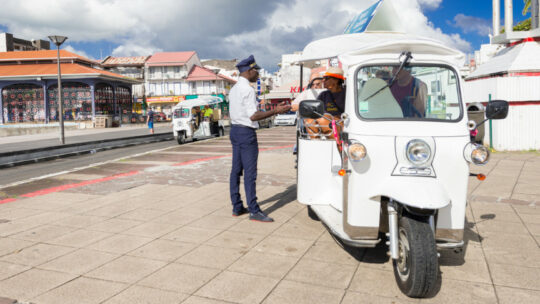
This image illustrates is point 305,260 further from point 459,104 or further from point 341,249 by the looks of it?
point 459,104

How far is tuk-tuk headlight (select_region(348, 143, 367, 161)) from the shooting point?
3.43 meters

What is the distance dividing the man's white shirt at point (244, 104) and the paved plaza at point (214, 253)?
1301mm

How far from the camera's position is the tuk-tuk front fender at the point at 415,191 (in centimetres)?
311

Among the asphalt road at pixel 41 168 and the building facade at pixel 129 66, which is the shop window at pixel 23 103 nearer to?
the building facade at pixel 129 66

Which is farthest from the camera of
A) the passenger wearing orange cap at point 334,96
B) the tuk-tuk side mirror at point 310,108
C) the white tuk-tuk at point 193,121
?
the white tuk-tuk at point 193,121

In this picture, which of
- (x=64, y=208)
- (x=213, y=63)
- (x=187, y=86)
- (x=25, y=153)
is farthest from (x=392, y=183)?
(x=213, y=63)

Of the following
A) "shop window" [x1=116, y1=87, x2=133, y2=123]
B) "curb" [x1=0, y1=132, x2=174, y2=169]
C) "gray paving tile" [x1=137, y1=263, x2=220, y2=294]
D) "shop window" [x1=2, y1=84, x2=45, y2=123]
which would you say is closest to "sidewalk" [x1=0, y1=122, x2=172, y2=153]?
"curb" [x1=0, y1=132, x2=174, y2=169]

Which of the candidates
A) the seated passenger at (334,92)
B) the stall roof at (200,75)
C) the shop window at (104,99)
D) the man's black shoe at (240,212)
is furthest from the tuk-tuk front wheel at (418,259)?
the stall roof at (200,75)

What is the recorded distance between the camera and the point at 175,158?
12.7 meters

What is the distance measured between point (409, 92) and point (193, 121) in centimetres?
1787

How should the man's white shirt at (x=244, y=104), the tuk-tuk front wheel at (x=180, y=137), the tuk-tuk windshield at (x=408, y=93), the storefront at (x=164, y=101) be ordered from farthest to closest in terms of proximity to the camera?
the storefront at (x=164, y=101), the tuk-tuk front wheel at (x=180, y=137), the man's white shirt at (x=244, y=104), the tuk-tuk windshield at (x=408, y=93)

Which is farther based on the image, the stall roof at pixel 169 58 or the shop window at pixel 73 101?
the stall roof at pixel 169 58

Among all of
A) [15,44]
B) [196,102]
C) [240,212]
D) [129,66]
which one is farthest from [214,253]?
[15,44]

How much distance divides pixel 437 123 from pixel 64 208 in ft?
17.2
